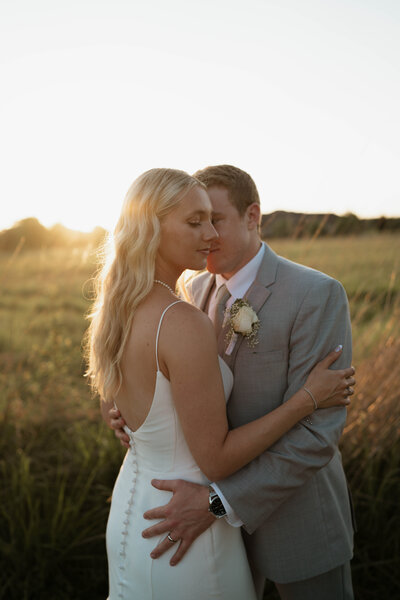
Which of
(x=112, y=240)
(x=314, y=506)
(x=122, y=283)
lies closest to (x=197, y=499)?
(x=314, y=506)

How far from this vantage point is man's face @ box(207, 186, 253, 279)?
2.42 m

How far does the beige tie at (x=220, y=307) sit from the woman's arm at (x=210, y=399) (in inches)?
24.1

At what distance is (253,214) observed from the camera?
2.55 meters

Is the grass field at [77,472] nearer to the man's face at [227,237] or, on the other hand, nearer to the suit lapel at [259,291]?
the suit lapel at [259,291]

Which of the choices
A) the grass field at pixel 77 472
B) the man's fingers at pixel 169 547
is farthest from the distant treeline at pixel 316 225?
the man's fingers at pixel 169 547

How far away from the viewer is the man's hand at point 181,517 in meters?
1.94

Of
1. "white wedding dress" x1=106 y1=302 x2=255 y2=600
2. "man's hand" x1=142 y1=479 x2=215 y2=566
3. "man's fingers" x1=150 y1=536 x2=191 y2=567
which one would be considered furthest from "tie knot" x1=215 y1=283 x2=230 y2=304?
"man's fingers" x1=150 y1=536 x2=191 y2=567

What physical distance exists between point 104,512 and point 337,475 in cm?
195

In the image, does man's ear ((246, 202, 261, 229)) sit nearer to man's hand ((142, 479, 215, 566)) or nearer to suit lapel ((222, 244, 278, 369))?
suit lapel ((222, 244, 278, 369))

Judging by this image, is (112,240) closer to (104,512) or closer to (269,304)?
(269,304)

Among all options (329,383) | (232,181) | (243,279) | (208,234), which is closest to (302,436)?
(329,383)

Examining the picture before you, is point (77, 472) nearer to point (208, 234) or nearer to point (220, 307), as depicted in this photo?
point (220, 307)

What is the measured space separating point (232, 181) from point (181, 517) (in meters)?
1.60

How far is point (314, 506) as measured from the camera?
2207mm
